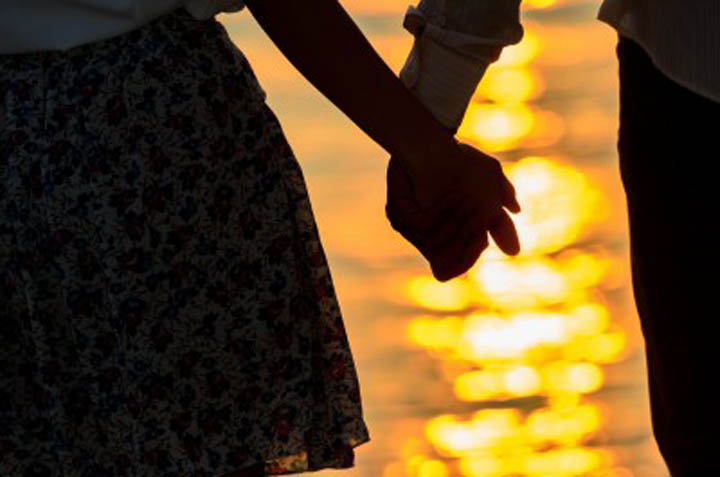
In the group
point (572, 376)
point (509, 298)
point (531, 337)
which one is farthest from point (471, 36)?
point (509, 298)

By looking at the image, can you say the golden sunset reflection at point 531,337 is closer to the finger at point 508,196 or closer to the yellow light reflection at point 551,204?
the yellow light reflection at point 551,204

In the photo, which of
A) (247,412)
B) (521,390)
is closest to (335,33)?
(247,412)

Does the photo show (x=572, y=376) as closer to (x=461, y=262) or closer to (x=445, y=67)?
(x=445, y=67)

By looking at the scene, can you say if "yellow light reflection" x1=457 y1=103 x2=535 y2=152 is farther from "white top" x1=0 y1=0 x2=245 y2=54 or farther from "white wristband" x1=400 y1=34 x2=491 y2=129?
"white top" x1=0 y1=0 x2=245 y2=54

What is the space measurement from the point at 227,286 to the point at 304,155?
4639 millimetres

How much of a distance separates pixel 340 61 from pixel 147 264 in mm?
321

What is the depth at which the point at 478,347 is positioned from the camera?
670 centimetres

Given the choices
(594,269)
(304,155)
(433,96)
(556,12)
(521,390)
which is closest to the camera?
(433,96)

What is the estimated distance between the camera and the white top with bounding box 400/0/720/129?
3732 mm

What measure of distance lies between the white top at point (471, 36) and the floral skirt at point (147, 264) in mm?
436

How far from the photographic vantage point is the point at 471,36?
4.01 metres

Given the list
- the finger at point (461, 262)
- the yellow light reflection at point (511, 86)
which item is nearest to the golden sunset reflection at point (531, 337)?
the yellow light reflection at point (511, 86)

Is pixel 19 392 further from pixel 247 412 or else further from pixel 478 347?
pixel 478 347

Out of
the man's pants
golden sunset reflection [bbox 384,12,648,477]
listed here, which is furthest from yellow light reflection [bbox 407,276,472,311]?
the man's pants
